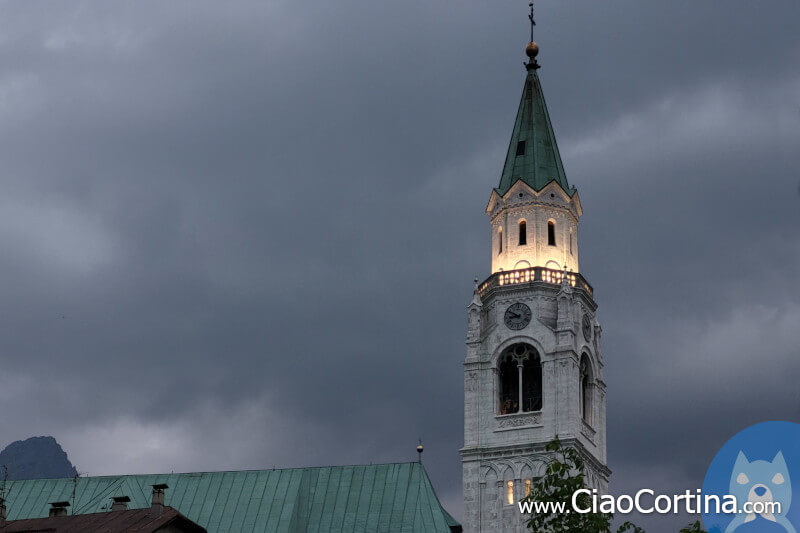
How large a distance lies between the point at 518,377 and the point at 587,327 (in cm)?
872

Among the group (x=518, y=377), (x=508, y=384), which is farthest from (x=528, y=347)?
(x=508, y=384)

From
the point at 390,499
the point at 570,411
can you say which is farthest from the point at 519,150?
the point at 390,499

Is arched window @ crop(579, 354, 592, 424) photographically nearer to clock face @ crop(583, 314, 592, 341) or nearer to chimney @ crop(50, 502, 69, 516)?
clock face @ crop(583, 314, 592, 341)

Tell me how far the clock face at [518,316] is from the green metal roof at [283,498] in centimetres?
1692

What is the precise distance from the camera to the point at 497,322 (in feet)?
410

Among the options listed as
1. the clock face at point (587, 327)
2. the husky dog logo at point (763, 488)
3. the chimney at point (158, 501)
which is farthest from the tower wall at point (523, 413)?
the husky dog logo at point (763, 488)

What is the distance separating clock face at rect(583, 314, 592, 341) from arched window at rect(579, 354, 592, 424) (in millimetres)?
1839

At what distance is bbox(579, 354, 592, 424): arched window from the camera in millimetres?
124844

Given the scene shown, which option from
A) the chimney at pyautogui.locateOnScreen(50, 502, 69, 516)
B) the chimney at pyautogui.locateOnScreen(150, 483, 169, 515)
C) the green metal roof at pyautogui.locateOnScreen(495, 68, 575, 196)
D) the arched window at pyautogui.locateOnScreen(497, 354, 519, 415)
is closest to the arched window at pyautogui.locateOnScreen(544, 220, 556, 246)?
the green metal roof at pyautogui.locateOnScreen(495, 68, 575, 196)

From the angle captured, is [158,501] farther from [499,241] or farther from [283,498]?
[499,241]

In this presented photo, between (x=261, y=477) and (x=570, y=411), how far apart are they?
25338 millimetres

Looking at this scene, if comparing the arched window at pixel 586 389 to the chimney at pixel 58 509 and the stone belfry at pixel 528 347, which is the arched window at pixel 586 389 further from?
the chimney at pixel 58 509

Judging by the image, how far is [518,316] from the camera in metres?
125

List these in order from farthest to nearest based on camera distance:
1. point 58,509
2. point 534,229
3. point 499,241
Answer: point 499,241, point 534,229, point 58,509
